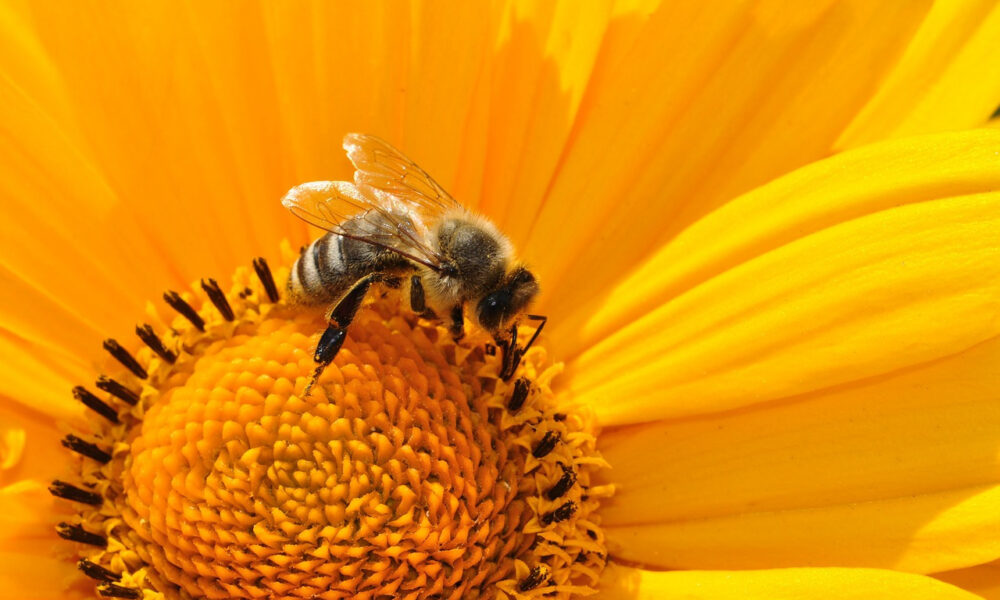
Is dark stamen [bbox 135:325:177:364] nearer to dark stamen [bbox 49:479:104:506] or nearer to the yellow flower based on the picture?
the yellow flower

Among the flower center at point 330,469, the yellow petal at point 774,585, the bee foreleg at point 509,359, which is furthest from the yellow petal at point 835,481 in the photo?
the bee foreleg at point 509,359

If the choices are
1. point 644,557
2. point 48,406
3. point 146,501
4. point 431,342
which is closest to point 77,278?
point 48,406

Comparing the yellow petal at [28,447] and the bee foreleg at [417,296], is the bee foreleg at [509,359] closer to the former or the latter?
the bee foreleg at [417,296]

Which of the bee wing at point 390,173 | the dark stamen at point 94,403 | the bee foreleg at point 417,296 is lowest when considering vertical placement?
the dark stamen at point 94,403

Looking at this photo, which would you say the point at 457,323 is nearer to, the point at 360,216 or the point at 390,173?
the point at 360,216

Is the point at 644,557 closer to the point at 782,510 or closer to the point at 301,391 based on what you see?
the point at 782,510
